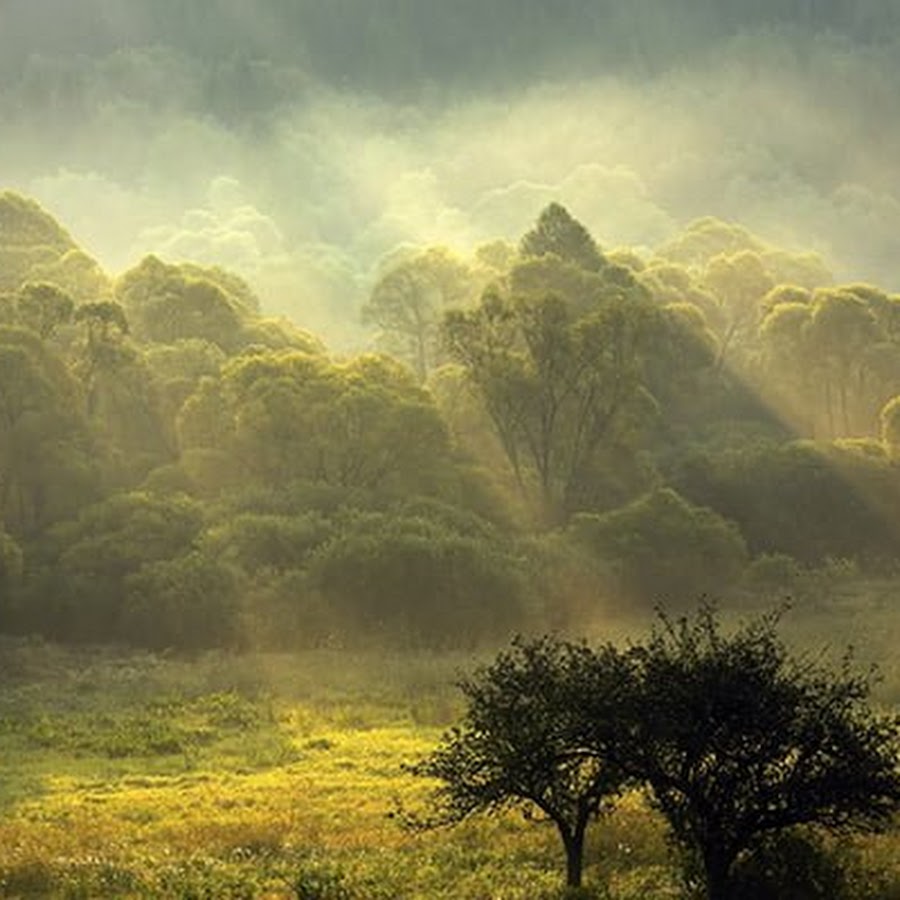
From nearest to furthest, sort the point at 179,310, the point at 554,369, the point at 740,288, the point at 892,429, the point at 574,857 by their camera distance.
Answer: the point at 574,857 < the point at 892,429 < the point at 554,369 < the point at 179,310 < the point at 740,288

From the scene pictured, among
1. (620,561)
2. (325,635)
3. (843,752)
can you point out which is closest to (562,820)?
(843,752)

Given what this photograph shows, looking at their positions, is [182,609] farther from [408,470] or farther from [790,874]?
[790,874]

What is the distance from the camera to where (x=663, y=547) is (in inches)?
2938

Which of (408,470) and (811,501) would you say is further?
(811,501)

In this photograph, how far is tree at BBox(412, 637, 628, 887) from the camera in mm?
20859

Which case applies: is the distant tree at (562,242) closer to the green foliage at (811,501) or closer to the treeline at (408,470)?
the treeline at (408,470)

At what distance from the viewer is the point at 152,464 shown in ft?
269

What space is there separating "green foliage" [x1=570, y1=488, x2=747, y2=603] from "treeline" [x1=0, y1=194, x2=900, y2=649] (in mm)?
163

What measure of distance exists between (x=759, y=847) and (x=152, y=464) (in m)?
66.3

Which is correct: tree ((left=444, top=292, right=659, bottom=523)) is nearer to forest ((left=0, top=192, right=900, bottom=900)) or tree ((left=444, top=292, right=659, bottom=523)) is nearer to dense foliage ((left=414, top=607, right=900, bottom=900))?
forest ((left=0, top=192, right=900, bottom=900))

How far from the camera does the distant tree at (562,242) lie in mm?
115562

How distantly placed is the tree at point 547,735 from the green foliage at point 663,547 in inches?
2005

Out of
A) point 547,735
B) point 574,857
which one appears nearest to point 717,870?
point 574,857

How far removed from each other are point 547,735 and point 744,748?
3358mm
